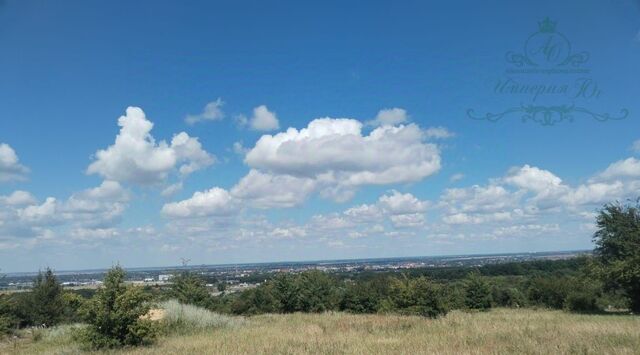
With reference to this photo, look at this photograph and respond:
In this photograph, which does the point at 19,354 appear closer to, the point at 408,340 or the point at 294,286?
the point at 408,340

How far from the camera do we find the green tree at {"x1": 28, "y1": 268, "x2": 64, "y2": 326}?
1258 inches

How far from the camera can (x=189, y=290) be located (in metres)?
35.0

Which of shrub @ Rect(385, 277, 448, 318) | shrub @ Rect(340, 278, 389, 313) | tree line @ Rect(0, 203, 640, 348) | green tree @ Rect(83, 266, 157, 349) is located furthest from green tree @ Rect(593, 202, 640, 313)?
green tree @ Rect(83, 266, 157, 349)

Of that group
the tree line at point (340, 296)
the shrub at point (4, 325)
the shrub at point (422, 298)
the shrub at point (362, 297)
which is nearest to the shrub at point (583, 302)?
the tree line at point (340, 296)

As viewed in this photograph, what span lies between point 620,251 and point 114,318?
2758 cm

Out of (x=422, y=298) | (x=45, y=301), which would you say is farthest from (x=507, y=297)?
(x=45, y=301)

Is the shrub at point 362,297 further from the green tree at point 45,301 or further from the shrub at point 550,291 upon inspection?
the green tree at point 45,301

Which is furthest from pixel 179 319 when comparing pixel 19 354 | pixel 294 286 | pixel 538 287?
pixel 538 287

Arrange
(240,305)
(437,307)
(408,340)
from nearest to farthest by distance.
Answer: (408,340), (437,307), (240,305)

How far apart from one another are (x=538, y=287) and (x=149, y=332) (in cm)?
4101

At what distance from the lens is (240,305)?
53312 millimetres

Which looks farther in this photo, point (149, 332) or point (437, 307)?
point (437, 307)

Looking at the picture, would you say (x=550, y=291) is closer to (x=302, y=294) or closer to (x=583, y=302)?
(x=583, y=302)

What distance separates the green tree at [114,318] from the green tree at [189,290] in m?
18.3
